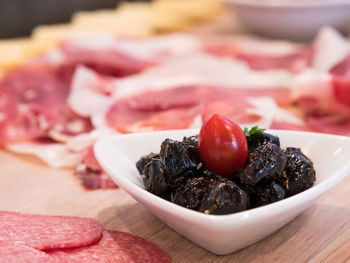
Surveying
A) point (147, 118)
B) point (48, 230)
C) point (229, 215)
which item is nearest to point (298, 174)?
point (229, 215)

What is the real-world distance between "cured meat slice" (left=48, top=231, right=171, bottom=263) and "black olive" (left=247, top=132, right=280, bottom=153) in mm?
278

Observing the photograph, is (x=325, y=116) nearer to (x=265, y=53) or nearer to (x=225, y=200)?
(x=265, y=53)

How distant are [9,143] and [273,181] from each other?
2.94 feet

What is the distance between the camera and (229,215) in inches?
31.9

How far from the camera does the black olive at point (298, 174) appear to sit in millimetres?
926

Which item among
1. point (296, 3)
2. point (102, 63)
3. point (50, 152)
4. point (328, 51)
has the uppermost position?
point (296, 3)

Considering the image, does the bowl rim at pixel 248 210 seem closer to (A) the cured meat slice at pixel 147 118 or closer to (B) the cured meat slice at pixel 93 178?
(B) the cured meat slice at pixel 93 178

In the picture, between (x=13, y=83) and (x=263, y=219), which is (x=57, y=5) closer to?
(x=13, y=83)

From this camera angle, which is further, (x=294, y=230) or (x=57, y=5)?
(x=57, y=5)

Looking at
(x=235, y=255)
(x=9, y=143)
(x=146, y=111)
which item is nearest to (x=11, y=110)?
(x=9, y=143)

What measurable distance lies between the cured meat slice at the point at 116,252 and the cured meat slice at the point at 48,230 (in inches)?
0.6

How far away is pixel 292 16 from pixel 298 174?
5.04ft

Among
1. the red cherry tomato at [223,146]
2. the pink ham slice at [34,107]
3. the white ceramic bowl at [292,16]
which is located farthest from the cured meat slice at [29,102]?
the white ceramic bowl at [292,16]

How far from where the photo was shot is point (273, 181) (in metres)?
0.91
